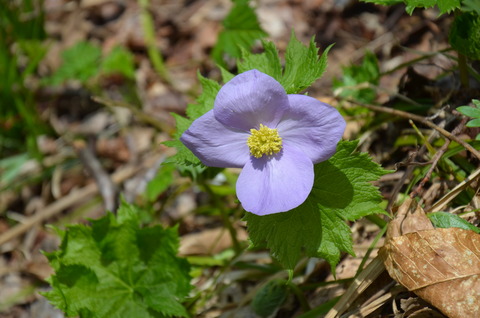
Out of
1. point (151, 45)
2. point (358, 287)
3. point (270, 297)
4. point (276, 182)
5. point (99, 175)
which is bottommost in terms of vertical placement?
point (99, 175)

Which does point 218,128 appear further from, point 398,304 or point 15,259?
point 15,259

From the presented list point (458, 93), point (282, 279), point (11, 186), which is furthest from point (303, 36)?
point (11, 186)

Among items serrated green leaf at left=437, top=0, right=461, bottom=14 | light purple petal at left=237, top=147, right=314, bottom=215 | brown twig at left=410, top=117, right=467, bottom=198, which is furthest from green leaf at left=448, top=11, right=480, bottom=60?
light purple petal at left=237, top=147, right=314, bottom=215

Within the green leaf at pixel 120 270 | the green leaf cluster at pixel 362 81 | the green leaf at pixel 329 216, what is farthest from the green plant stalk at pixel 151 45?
the green leaf at pixel 329 216

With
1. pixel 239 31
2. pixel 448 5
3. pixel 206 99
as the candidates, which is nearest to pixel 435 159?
pixel 448 5

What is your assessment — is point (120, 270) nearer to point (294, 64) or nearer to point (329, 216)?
point (329, 216)

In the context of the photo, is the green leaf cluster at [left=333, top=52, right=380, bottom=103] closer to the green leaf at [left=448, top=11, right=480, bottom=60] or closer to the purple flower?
the green leaf at [left=448, top=11, right=480, bottom=60]

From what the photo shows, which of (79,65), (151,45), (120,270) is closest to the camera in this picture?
(120,270)
